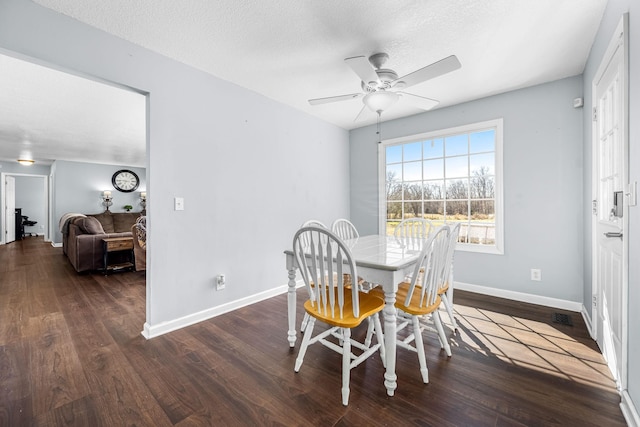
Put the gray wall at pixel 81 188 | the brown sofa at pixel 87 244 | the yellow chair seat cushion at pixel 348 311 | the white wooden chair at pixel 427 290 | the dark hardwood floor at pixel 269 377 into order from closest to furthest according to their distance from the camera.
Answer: the dark hardwood floor at pixel 269 377 < the yellow chair seat cushion at pixel 348 311 < the white wooden chair at pixel 427 290 < the brown sofa at pixel 87 244 < the gray wall at pixel 81 188

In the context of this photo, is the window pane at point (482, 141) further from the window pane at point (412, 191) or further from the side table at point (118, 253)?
the side table at point (118, 253)

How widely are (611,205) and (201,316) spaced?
3341 millimetres

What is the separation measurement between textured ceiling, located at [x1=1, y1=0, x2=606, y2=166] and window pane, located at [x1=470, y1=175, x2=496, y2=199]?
1053 millimetres

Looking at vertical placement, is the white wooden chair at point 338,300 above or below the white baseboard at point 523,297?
above

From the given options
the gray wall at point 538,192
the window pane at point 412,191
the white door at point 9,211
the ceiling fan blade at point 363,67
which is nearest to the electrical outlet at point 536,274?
the gray wall at point 538,192

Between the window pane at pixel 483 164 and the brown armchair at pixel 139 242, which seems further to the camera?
the brown armchair at pixel 139 242

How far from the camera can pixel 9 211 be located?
7.93 m

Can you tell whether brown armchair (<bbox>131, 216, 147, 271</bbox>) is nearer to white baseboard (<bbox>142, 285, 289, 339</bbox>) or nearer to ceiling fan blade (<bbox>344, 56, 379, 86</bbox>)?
white baseboard (<bbox>142, 285, 289, 339</bbox>)

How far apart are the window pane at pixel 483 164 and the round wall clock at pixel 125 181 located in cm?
920

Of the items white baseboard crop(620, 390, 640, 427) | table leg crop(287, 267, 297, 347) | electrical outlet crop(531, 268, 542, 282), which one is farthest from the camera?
electrical outlet crop(531, 268, 542, 282)

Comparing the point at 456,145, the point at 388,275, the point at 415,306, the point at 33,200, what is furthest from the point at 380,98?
the point at 33,200

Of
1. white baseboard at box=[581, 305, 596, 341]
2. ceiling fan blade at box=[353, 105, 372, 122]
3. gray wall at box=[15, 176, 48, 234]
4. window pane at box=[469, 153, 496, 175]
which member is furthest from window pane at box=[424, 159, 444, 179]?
gray wall at box=[15, 176, 48, 234]

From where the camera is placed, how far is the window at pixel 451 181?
3258 millimetres

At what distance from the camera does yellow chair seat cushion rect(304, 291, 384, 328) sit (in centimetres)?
153
